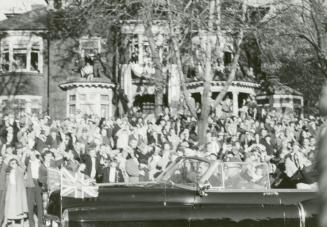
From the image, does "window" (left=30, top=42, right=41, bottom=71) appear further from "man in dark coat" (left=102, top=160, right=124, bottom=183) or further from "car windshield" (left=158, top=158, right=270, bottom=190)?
"car windshield" (left=158, top=158, right=270, bottom=190)

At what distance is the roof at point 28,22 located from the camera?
1564 inches

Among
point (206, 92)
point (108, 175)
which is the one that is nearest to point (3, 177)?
point (108, 175)

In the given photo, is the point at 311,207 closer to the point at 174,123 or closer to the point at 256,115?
the point at 174,123

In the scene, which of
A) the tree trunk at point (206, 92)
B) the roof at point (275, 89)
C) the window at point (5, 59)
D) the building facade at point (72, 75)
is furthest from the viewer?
the roof at point (275, 89)

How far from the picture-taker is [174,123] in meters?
23.8

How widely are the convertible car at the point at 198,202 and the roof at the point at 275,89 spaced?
102ft

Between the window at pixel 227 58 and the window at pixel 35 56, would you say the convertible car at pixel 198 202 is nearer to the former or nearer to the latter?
the window at pixel 35 56

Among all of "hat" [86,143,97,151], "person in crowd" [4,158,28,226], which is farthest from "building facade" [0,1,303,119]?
"person in crowd" [4,158,28,226]

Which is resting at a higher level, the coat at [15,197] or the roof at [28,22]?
the roof at [28,22]

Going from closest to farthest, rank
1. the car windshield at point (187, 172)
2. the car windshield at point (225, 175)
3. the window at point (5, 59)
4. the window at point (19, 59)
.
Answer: the car windshield at point (225, 175)
the car windshield at point (187, 172)
the window at point (19, 59)
the window at point (5, 59)

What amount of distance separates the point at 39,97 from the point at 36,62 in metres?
2.40

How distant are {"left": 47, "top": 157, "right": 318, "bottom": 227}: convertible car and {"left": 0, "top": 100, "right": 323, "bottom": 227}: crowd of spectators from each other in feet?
4.78

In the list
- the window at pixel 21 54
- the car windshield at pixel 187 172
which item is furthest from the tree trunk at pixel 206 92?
the window at pixel 21 54

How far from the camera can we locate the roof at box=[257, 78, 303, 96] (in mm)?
40188
